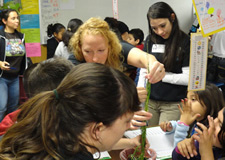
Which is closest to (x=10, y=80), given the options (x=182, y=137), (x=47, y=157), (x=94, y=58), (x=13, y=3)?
(x=13, y=3)

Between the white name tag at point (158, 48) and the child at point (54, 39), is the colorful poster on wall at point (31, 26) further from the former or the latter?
the white name tag at point (158, 48)

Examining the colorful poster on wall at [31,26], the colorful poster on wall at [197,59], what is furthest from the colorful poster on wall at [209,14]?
the colorful poster on wall at [31,26]

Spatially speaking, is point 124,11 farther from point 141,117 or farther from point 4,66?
point 141,117

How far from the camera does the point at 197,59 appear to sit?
1215 millimetres

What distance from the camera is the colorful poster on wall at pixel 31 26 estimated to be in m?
4.14

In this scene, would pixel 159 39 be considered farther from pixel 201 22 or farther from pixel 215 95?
pixel 201 22

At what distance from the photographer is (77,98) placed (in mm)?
749

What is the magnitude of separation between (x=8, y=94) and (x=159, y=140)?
2356 millimetres

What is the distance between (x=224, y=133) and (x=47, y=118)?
86cm

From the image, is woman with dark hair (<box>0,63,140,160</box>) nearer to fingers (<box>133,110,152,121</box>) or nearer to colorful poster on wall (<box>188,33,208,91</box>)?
fingers (<box>133,110,152,121</box>)

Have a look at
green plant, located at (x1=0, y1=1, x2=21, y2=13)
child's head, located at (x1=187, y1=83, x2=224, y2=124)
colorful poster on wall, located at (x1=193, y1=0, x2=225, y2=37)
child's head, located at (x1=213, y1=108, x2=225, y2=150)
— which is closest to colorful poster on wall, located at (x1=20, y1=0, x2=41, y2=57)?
green plant, located at (x1=0, y1=1, x2=21, y2=13)

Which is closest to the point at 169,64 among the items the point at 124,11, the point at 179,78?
the point at 179,78

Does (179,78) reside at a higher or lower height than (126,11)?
lower

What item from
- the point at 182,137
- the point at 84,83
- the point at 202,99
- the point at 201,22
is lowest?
the point at 182,137
